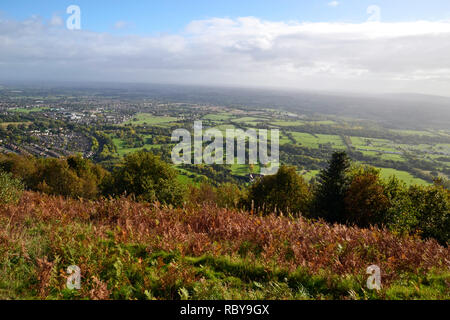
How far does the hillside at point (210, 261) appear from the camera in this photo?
4.24 m

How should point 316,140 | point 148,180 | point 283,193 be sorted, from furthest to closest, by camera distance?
point 316,140 → point 283,193 → point 148,180

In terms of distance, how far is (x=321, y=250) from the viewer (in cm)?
578

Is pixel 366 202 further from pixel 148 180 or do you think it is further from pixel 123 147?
pixel 123 147

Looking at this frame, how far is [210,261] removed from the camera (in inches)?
212

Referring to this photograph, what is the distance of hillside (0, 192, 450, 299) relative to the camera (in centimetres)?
424

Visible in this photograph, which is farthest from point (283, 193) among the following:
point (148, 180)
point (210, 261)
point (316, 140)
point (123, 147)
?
point (316, 140)

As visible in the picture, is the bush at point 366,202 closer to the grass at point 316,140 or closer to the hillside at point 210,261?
the hillside at point 210,261

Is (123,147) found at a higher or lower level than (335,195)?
lower

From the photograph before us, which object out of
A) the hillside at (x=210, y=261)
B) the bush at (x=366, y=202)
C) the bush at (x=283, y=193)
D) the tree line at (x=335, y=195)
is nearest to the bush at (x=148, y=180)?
the tree line at (x=335, y=195)

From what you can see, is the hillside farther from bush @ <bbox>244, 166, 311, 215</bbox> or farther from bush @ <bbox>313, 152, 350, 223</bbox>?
bush @ <bbox>244, 166, 311, 215</bbox>

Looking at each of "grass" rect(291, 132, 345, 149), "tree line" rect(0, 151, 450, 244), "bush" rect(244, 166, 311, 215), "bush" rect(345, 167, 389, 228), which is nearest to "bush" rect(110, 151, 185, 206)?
"tree line" rect(0, 151, 450, 244)

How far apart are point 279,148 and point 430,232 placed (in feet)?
259

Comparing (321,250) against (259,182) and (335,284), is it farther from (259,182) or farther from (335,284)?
(259,182)

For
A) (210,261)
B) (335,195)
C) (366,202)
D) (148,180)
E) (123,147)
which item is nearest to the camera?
(210,261)
